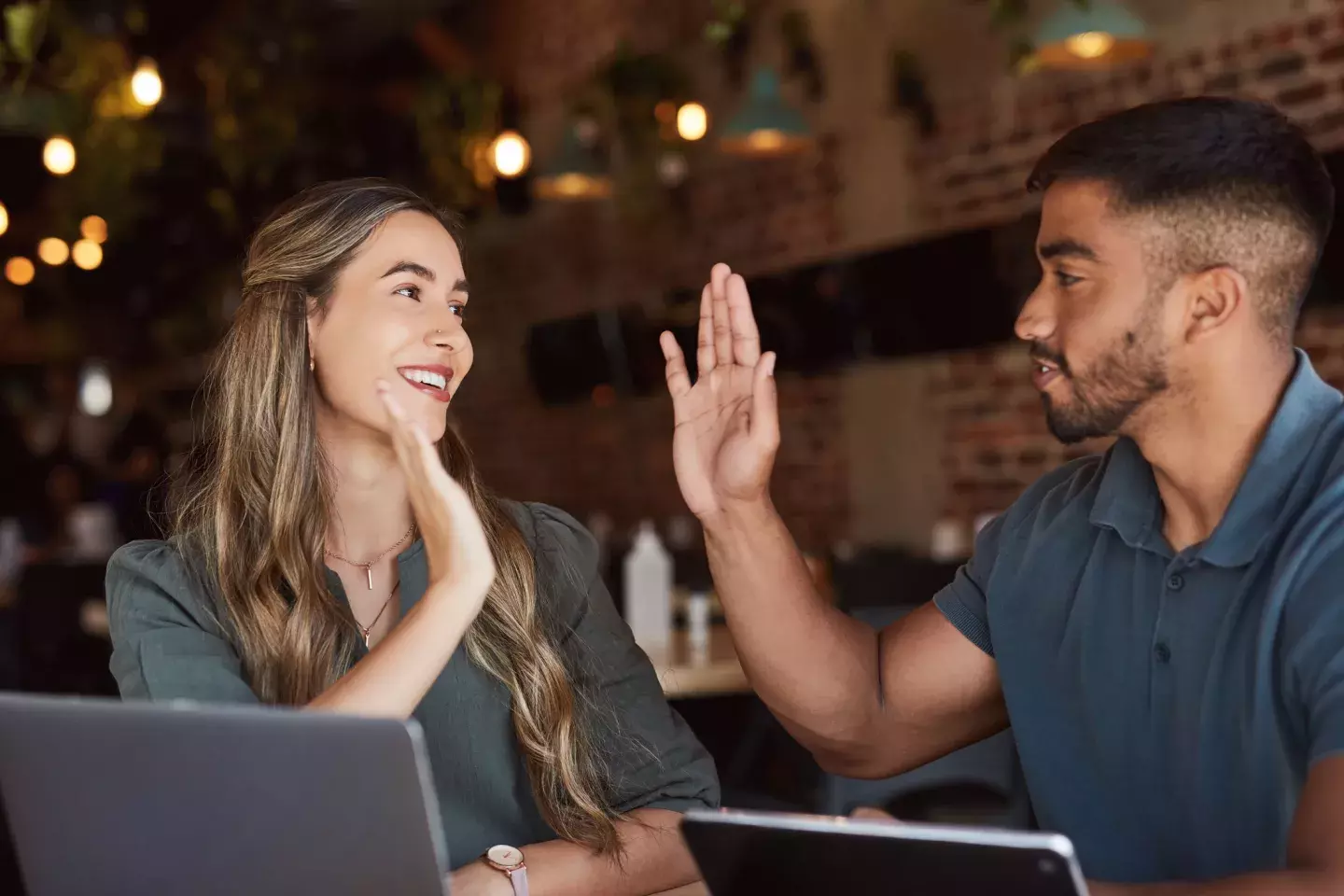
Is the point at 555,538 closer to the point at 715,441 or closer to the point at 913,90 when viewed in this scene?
the point at 715,441

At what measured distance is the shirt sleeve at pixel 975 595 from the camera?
1896 mm

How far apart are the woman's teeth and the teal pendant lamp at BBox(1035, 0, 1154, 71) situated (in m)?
2.48

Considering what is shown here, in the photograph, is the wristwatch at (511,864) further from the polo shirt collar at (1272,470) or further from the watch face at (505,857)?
the polo shirt collar at (1272,470)

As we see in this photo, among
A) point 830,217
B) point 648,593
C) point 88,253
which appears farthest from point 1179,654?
point 88,253

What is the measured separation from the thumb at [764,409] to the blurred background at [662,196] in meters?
0.76

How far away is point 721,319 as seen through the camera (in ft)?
6.03

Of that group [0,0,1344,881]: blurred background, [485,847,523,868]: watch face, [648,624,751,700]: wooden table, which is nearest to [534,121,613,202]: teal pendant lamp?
[0,0,1344,881]: blurred background

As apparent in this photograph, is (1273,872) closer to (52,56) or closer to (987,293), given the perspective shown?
(987,293)

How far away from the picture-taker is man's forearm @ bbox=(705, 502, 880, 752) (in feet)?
6.00

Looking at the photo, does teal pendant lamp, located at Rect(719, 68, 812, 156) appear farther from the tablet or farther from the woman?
the tablet

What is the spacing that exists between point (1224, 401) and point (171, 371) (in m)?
11.9

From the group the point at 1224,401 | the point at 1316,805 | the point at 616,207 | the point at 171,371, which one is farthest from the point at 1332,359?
the point at 171,371

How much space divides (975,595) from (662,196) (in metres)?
4.75

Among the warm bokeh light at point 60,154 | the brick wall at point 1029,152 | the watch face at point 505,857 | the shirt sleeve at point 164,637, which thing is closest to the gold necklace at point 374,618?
the shirt sleeve at point 164,637
